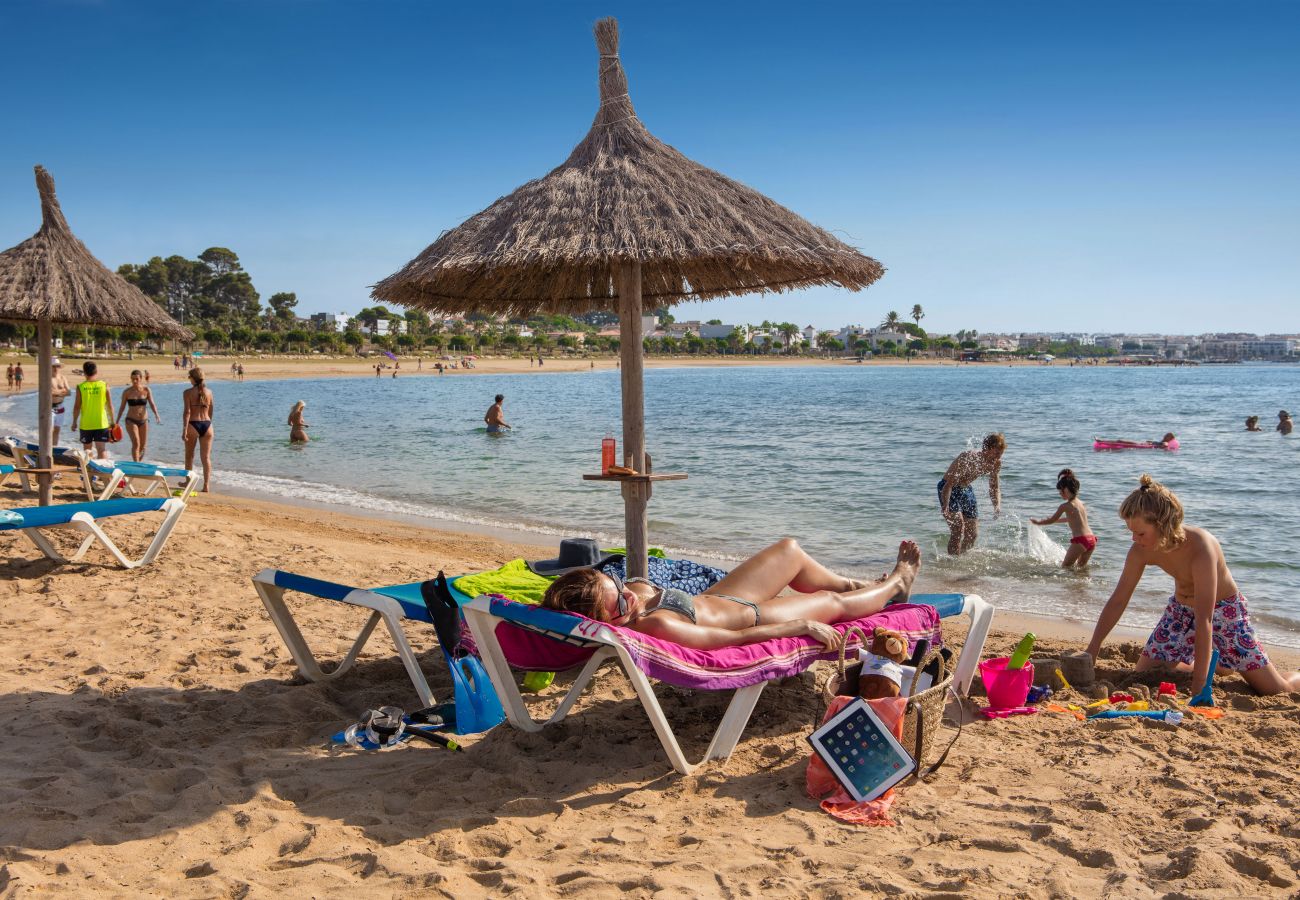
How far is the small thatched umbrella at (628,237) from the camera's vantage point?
13.0 ft

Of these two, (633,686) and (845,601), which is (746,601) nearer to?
(845,601)

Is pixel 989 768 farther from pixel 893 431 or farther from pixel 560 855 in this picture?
pixel 893 431

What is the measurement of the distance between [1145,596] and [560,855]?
560cm

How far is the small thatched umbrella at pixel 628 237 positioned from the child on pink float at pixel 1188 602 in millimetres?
1740

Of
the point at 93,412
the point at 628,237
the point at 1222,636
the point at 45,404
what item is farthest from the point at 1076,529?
the point at 93,412

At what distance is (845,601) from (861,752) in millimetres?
1031

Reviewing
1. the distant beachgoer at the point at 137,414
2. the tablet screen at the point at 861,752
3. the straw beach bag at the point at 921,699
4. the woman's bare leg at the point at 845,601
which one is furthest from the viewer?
the distant beachgoer at the point at 137,414

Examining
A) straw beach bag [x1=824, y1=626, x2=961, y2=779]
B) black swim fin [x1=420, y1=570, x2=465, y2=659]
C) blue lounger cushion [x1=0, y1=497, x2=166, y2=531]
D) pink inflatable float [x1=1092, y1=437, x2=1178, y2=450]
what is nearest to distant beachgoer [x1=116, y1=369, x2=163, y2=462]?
blue lounger cushion [x1=0, y1=497, x2=166, y2=531]

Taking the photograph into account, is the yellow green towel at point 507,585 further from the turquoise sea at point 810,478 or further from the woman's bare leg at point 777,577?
the turquoise sea at point 810,478

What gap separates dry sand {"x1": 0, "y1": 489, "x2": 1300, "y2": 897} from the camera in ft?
7.59

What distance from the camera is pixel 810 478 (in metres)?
13.8

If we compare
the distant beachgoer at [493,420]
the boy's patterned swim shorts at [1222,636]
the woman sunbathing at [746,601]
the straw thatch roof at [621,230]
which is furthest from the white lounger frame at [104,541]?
the distant beachgoer at [493,420]

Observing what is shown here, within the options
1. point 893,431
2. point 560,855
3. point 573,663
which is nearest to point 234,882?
point 560,855

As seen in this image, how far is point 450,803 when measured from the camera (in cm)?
277
